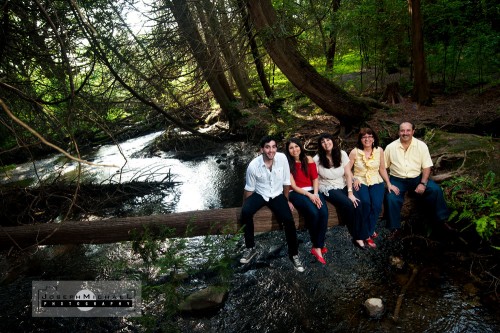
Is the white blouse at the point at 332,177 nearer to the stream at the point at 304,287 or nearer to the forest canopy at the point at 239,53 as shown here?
the stream at the point at 304,287

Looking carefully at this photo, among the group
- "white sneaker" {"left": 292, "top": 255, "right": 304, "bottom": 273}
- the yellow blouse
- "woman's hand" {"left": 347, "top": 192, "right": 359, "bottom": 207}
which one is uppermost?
the yellow blouse

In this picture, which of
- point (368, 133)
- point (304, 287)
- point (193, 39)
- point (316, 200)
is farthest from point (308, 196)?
point (193, 39)

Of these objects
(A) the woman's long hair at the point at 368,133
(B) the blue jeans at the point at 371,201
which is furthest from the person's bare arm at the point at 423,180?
(A) the woman's long hair at the point at 368,133

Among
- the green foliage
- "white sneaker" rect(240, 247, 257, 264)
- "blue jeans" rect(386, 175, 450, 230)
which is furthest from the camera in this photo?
"white sneaker" rect(240, 247, 257, 264)

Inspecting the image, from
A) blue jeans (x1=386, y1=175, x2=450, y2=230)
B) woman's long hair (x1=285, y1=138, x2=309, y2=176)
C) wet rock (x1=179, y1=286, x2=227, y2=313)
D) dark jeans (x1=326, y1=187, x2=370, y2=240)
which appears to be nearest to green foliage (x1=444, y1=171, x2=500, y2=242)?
blue jeans (x1=386, y1=175, x2=450, y2=230)

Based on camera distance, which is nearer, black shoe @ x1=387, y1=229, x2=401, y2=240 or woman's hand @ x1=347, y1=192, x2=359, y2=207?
woman's hand @ x1=347, y1=192, x2=359, y2=207

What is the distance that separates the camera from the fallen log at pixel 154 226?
4.70 meters

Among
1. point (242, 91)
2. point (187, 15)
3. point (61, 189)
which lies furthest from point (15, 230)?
point (242, 91)

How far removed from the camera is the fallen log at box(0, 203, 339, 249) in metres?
4.70

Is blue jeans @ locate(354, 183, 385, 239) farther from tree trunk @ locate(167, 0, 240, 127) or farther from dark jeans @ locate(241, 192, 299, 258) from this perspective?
tree trunk @ locate(167, 0, 240, 127)

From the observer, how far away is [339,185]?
4668mm

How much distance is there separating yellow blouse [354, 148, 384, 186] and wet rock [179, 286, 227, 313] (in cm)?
274

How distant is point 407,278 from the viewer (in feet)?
15.2

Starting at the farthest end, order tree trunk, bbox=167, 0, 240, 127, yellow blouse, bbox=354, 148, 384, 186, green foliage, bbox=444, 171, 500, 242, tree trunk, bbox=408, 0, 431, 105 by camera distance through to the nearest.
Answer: tree trunk, bbox=408, 0, 431, 105 → tree trunk, bbox=167, 0, 240, 127 → yellow blouse, bbox=354, 148, 384, 186 → green foliage, bbox=444, 171, 500, 242
